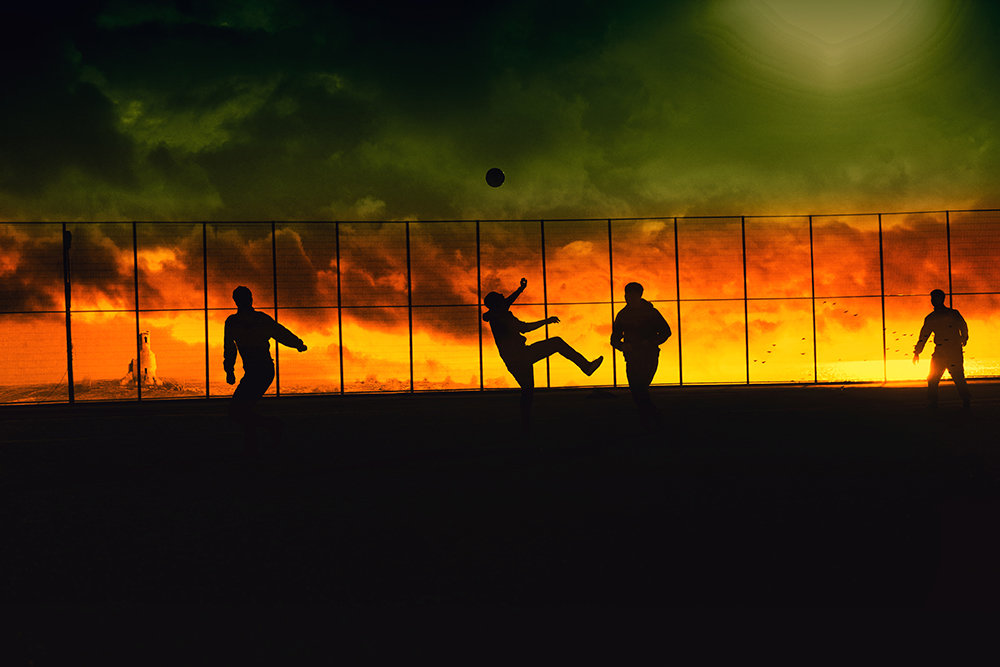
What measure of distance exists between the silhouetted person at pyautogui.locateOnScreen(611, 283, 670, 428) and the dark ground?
0.79 m

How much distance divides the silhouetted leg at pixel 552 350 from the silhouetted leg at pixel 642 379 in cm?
69

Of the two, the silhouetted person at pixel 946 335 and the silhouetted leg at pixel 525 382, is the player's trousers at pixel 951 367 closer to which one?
the silhouetted person at pixel 946 335

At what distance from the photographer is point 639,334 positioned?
9992mm

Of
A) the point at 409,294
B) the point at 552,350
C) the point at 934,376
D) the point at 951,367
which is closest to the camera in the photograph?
the point at 552,350

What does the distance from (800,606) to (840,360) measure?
59.2 ft

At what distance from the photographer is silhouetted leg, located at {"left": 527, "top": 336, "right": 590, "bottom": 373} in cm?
1004

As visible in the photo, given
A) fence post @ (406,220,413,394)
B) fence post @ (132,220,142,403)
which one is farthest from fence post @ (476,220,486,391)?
fence post @ (132,220,142,403)

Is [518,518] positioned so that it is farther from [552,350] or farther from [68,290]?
[68,290]

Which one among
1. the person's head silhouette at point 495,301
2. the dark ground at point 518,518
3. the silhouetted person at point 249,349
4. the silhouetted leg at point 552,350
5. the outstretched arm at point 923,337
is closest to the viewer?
the dark ground at point 518,518

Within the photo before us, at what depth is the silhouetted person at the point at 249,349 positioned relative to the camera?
8.94m

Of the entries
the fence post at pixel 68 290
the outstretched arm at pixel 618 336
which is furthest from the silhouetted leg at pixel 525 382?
the fence post at pixel 68 290

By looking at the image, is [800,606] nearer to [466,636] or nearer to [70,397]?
[466,636]

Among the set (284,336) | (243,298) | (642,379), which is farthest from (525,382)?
(243,298)

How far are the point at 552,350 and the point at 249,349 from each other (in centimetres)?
333
